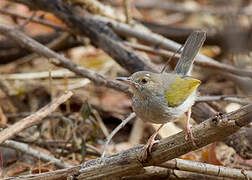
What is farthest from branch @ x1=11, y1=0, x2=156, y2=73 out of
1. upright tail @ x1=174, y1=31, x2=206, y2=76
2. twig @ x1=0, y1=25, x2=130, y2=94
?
upright tail @ x1=174, y1=31, x2=206, y2=76

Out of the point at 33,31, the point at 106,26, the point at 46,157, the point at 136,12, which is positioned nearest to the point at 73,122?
the point at 46,157

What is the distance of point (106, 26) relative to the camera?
5.41 m

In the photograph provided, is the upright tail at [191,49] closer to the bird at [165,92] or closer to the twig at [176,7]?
the bird at [165,92]

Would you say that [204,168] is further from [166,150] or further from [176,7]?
[176,7]

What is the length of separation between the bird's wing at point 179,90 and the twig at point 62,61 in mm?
778

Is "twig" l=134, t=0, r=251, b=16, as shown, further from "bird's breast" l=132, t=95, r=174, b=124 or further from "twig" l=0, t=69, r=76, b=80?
"bird's breast" l=132, t=95, r=174, b=124

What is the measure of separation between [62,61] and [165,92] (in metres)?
1.51

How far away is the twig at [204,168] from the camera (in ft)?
11.0

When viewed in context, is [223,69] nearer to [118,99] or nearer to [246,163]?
[246,163]

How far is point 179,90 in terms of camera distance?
12.8ft

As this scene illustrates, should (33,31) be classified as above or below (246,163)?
above

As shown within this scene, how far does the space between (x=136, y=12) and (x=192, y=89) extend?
6018mm

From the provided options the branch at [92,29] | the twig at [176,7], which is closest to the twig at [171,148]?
the branch at [92,29]

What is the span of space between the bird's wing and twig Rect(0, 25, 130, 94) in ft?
2.55
